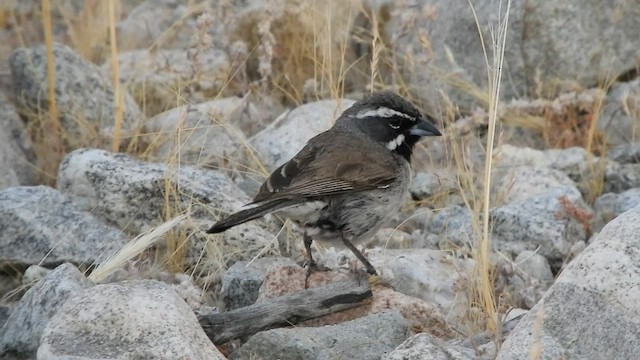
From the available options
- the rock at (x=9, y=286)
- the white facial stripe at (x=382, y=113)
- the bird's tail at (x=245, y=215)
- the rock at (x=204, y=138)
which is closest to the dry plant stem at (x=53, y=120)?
the rock at (x=204, y=138)

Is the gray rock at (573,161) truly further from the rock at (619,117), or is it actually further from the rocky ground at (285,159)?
the rock at (619,117)

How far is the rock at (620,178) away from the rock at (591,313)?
370cm

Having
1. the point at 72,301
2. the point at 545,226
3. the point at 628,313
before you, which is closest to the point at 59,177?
the point at 72,301

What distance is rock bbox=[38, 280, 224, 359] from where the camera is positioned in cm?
527

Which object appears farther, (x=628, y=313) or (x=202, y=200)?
(x=202, y=200)

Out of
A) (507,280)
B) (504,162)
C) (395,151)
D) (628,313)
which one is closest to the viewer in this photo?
(628,313)

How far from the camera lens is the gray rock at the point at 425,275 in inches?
290

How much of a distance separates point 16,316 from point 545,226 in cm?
376

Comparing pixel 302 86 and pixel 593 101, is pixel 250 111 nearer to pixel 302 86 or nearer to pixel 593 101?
pixel 302 86

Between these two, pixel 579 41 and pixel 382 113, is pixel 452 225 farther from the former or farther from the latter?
pixel 579 41

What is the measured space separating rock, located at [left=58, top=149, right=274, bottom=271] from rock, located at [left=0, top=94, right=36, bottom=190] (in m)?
0.82

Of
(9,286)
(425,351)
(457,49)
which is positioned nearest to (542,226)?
(457,49)

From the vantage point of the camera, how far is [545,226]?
8.30 metres

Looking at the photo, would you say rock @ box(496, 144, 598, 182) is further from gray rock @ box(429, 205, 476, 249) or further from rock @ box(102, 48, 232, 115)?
rock @ box(102, 48, 232, 115)
